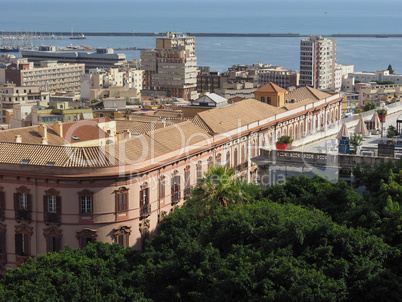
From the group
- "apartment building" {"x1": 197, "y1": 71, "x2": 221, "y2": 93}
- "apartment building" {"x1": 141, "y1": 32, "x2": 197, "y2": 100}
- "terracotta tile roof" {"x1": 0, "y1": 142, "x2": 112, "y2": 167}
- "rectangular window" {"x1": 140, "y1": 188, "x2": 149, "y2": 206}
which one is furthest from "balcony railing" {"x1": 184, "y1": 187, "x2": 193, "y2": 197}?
"apartment building" {"x1": 197, "y1": 71, "x2": 221, "y2": 93}

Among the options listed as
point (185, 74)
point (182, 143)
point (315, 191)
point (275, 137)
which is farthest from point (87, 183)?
point (185, 74)

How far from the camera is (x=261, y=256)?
29.5m

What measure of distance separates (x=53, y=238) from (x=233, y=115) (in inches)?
849

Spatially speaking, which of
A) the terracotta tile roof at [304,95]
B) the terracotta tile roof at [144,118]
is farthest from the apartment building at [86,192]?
the terracotta tile roof at [304,95]

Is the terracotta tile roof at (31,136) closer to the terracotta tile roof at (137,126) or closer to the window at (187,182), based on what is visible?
the terracotta tile roof at (137,126)

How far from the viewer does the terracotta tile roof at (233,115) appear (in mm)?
54844

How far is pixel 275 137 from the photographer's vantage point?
205 ft

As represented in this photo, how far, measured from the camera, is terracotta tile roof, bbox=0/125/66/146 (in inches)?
1962

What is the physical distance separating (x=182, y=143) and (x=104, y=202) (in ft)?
28.1

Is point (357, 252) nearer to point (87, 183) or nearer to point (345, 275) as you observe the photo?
point (345, 275)

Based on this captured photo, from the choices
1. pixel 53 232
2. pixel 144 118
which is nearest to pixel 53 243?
pixel 53 232

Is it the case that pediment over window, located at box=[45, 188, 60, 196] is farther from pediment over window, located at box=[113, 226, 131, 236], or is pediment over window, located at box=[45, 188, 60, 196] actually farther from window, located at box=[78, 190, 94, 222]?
pediment over window, located at box=[113, 226, 131, 236]

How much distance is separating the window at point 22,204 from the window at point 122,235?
4745 mm

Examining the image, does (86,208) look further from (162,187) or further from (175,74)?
(175,74)
